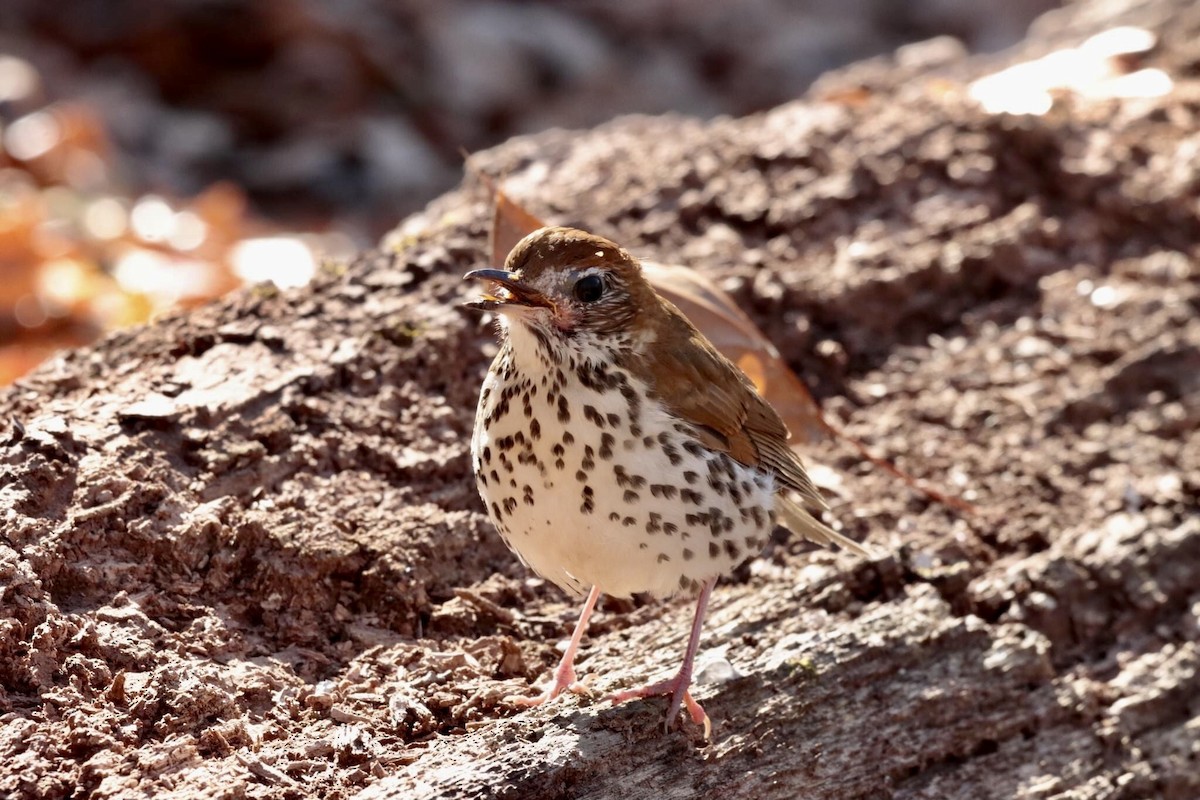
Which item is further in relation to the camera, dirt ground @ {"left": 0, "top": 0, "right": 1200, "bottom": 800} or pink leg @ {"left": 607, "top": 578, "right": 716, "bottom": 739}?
pink leg @ {"left": 607, "top": 578, "right": 716, "bottom": 739}

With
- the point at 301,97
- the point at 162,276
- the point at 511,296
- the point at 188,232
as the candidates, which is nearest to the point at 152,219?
the point at 188,232

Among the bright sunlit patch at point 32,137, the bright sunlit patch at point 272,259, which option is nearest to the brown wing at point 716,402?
the bright sunlit patch at point 272,259

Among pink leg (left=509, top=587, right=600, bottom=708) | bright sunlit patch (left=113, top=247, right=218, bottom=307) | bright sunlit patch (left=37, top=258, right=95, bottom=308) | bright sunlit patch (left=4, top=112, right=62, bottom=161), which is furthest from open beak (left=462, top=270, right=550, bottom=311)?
bright sunlit patch (left=4, top=112, right=62, bottom=161)

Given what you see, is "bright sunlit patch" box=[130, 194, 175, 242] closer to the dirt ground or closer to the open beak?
the dirt ground

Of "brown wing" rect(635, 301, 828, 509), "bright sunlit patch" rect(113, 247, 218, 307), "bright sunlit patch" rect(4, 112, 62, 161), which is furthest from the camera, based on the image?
"bright sunlit patch" rect(4, 112, 62, 161)

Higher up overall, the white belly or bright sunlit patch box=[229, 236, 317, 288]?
bright sunlit patch box=[229, 236, 317, 288]
